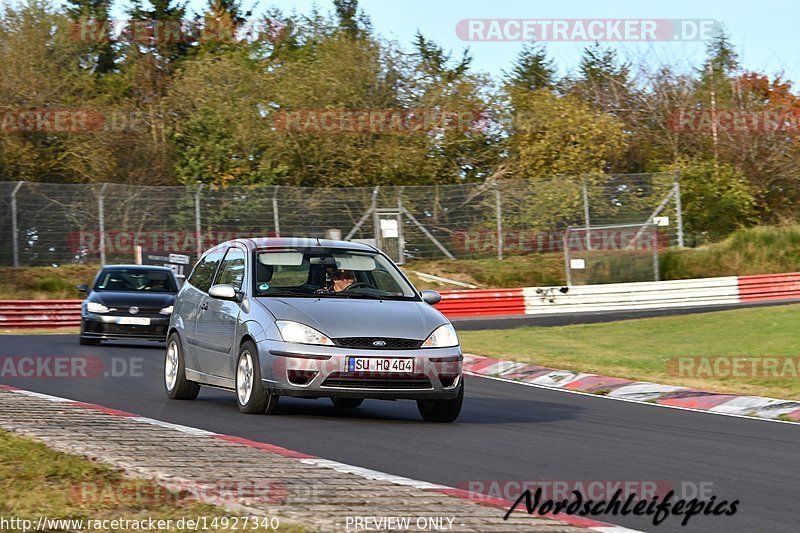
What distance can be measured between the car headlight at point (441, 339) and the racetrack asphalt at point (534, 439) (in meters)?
0.69

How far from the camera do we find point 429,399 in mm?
10516

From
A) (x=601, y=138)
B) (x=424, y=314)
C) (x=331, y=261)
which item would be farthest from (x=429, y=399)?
(x=601, y=138)

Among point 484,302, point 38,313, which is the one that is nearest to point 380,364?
point 38,313

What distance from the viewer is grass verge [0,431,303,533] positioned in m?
5.55

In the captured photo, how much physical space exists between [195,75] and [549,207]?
71.1 feet

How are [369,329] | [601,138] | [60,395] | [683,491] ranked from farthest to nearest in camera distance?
[601,138]
[60,395]
[369,329]
[683,491]

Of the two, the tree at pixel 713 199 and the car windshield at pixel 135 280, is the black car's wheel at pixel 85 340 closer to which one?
the car windshield at pixel 135 280

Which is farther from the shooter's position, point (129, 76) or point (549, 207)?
point (129, 76)

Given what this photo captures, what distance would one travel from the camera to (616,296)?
120ft

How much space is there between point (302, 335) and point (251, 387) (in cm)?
73

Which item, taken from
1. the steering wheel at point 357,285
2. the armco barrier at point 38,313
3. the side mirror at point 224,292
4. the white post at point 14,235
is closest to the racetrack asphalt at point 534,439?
the side mirror at point 224,292

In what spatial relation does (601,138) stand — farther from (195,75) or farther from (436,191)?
(195,75)

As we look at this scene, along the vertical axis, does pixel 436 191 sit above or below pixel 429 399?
above

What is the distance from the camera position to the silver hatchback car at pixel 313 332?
33.2 feet
